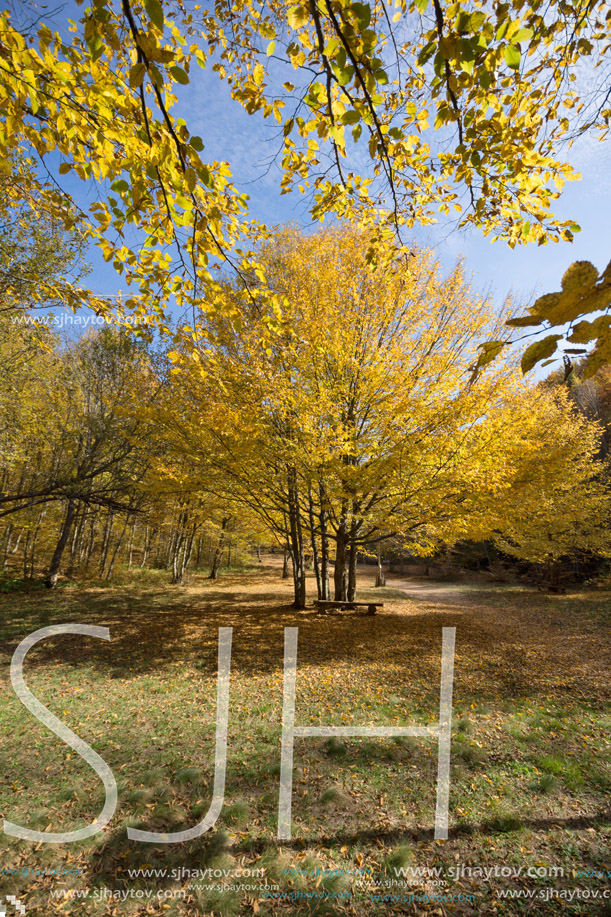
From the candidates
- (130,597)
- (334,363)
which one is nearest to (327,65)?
(334,363)

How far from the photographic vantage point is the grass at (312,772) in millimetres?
2488

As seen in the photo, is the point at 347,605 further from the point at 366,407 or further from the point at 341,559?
the point at 366,407

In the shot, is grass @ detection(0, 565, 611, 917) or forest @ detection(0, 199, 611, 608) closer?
grass @ detection(0, 565, 611, 917)

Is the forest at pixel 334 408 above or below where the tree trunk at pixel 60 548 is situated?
above

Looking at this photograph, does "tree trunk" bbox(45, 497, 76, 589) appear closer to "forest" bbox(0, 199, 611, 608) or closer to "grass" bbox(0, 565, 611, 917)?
"forest" bbox(0, 199, 611, 608)

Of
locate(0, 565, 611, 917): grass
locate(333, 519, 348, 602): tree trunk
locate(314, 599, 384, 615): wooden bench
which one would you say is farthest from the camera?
locate(314, 599, 384, 615): wooden bench

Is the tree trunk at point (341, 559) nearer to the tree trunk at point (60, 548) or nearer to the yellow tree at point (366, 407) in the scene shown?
the yellow tree at point (366, 407)

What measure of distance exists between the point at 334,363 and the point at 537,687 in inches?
271

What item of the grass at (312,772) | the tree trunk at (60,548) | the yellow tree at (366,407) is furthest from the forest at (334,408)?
the tree trunk at (60,548)

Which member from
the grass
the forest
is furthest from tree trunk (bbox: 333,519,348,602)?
the grass

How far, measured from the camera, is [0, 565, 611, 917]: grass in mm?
2488

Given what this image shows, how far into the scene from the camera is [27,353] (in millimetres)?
10055

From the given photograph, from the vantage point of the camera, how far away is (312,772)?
360cm

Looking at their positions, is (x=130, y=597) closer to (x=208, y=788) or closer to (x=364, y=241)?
(x=208, y=788)
